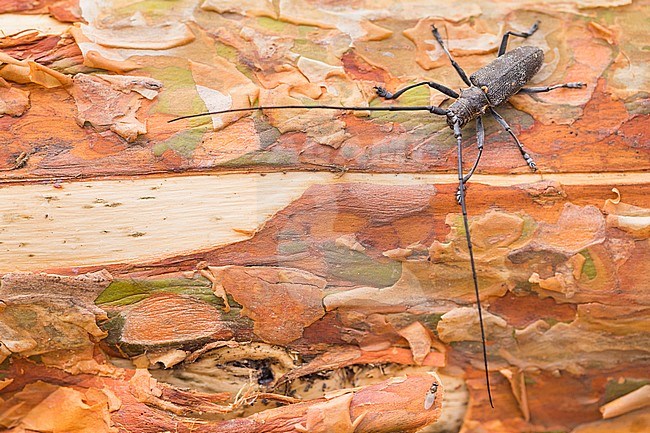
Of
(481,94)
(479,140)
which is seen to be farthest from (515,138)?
(481,94)

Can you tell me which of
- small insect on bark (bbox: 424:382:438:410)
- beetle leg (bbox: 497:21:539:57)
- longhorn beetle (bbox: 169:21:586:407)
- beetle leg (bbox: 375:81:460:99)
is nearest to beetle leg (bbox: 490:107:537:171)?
longhorn beetle (bbox: 169:21:586:407)

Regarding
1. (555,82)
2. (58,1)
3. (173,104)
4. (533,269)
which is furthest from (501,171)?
(58,1)

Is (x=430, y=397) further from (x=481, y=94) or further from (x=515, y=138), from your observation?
(x=481, y=94)

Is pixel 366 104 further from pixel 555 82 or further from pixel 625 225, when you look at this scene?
pixel 625 225

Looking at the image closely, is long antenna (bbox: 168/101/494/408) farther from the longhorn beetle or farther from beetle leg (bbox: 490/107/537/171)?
beetle leg (bbox: 490/107/537/171)

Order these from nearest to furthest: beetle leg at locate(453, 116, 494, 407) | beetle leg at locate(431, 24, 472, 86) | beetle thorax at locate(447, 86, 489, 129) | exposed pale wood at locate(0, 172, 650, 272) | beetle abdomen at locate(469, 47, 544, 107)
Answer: exposed pale wood at locate(0, 172, 650, 272) < beetle leg at locate(453, 116, 494, 407) < beetle thorax at locate(447, 86, 489, 129) < beetle abdomen at locate(469, 47, 544, 107) < beetle leg at locate(431, 24, 472, 86)
